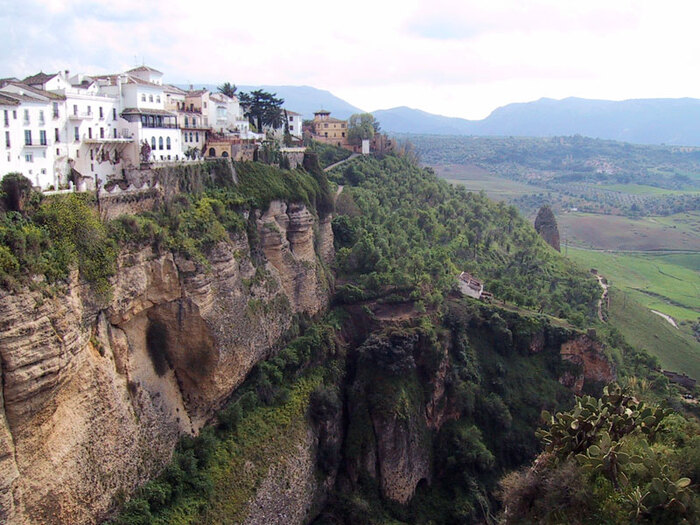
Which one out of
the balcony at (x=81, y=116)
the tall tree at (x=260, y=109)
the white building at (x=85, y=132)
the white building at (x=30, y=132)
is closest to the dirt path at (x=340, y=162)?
the tall tree at (x=260, y=109)

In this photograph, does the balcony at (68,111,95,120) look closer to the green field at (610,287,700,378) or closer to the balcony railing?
the balcony railing

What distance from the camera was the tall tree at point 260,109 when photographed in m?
61.7

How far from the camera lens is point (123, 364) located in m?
31.0

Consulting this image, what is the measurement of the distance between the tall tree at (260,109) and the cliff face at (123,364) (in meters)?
19.0

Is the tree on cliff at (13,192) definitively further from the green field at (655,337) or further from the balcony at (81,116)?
the green field at (655,337)

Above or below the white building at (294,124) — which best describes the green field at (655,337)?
below

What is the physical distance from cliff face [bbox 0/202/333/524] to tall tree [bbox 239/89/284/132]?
19.0 meters

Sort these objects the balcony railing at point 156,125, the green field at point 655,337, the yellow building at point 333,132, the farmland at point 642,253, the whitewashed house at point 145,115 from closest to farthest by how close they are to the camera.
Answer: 1. the whitewashed house at point 145,115
2. the balcony railing at point 156,125
3. the green field at point 655,337
4. the farmland at point 642,253
5. the yellow building at point 333,132

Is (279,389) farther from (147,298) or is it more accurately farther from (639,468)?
(639,468)

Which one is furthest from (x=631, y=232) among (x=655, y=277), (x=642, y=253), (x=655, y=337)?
(x=655, y=337)

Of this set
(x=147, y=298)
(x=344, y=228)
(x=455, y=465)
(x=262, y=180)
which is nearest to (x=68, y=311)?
(x=147, y=298)

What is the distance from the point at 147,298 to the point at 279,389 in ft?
37.8

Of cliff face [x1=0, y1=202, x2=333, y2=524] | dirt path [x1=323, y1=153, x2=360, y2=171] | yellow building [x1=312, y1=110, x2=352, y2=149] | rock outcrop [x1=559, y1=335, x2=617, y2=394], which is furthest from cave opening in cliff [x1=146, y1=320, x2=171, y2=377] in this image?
yellow building [x1=312, y1=110, x2=352, y2=149]

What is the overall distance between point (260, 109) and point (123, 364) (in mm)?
36879
